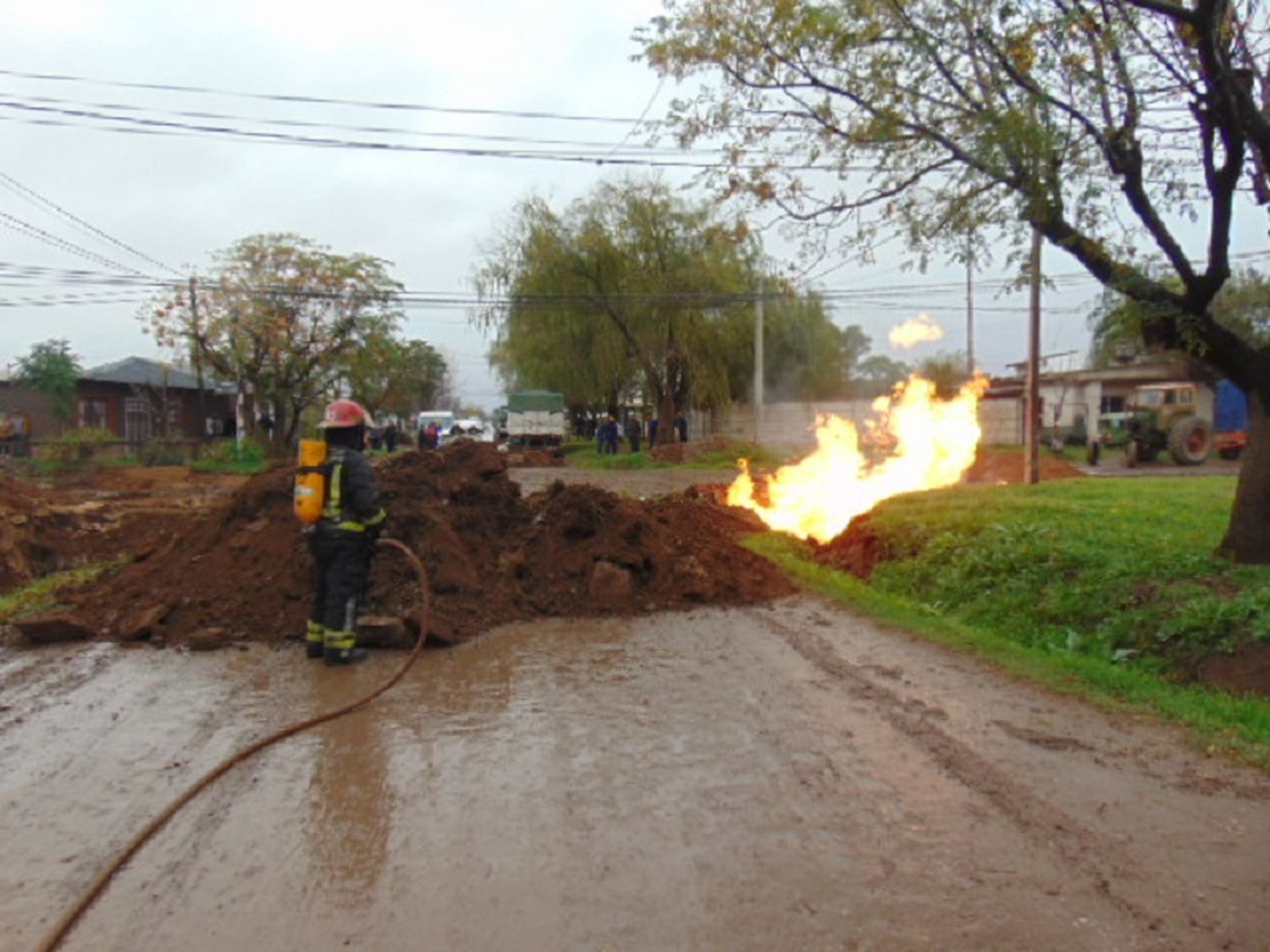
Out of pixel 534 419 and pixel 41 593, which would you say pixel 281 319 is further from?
pixel 41 593

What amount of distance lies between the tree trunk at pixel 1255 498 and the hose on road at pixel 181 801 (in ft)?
24.3

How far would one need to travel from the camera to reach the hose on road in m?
3.45

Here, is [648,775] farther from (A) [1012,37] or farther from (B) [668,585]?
(A) [1012,37]

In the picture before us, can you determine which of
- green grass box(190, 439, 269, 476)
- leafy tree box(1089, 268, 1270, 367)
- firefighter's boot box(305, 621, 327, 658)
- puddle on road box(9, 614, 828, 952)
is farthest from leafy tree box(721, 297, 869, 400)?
puddle on road box(9, 614, 828, 952)

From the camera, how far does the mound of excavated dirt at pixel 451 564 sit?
8.35 meters

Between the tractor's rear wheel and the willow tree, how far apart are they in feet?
51.7

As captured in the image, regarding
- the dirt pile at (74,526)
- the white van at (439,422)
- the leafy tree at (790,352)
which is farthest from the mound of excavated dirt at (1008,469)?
the white van at (439,422)

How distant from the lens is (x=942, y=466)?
60.0ft

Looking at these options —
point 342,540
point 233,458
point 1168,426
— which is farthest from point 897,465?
point 233,458

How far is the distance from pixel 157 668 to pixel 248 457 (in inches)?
1063

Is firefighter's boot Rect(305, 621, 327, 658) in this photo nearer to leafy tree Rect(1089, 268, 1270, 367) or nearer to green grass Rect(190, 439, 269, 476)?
leafy tree Rect(1089, 268, 1270, 367)

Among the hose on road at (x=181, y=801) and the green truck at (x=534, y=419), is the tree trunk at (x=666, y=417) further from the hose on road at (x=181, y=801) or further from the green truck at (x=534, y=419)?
the hose on road at (x=181, y=801)

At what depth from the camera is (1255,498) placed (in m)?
8.40

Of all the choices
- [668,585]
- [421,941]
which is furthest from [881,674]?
[421,941]
